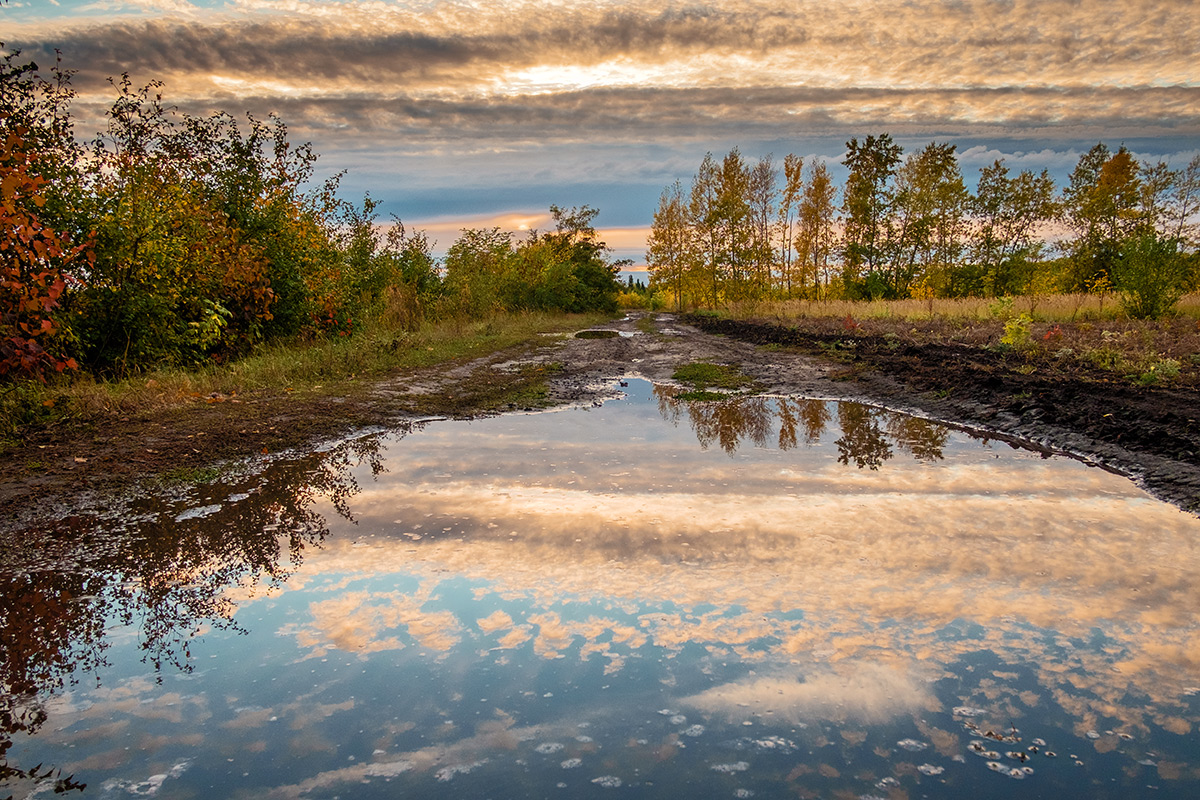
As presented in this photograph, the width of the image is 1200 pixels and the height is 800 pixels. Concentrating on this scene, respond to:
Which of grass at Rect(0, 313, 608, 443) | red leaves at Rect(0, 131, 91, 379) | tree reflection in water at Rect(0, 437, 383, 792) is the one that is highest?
red leaves at Rect(0, 131, 91, 379)

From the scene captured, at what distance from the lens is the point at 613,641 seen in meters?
2.89

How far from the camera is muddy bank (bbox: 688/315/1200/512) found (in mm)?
5469

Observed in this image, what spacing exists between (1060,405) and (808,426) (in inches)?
110

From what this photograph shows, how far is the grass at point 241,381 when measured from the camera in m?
7.29

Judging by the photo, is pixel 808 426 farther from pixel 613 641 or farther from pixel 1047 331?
pixel 1047 331

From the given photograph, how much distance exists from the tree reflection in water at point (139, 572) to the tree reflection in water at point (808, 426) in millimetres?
4064

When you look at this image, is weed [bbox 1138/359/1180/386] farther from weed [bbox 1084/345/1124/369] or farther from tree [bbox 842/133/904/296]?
tree [bbox 842/133/904/296]

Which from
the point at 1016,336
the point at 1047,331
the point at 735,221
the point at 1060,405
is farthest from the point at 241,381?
the point at 735,221

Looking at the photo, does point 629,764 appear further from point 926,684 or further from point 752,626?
point 926,684

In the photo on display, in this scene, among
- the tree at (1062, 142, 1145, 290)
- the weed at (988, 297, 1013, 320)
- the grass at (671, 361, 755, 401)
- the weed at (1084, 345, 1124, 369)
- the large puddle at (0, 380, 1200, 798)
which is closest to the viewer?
the large puddle at (0, 380, 1200, 798)

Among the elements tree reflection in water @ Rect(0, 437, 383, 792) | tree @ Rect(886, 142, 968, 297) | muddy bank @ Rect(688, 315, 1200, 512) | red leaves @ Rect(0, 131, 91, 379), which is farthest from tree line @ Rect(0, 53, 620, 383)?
tree @ Rect(886, 142, 968, 297)

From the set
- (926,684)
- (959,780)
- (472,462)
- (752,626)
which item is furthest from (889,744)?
(472,462)

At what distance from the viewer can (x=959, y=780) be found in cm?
202

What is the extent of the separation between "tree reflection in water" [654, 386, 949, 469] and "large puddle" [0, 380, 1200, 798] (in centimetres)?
116
